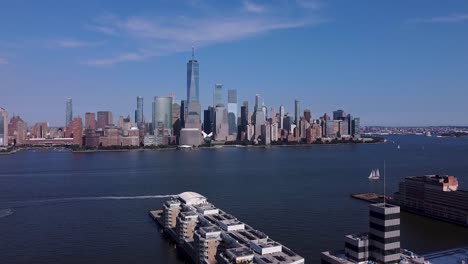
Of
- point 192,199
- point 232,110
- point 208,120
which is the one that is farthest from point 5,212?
point 232,110

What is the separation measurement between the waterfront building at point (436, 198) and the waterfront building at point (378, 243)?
6.74 m

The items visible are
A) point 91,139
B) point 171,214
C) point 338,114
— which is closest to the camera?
point 171,214

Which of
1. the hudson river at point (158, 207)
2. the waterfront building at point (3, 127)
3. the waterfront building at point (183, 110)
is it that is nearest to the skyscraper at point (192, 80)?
the waterfront building at point (183, 110)

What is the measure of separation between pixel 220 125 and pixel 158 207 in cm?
5520

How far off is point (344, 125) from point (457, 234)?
6508 centimetres

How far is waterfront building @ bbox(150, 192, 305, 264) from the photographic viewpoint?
8798mm

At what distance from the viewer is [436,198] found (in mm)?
15039

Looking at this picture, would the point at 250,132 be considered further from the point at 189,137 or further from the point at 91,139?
the point at 91,139

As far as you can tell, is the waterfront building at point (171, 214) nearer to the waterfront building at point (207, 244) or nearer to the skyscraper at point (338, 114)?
the waterfront building at point (207, 244)

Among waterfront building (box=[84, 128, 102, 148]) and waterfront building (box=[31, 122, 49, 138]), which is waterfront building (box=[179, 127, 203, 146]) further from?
waterfront building (box=[31, 122, 49, 138])

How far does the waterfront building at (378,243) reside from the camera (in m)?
8.24

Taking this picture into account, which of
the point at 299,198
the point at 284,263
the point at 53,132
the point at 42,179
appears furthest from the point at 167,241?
the point at 53,132

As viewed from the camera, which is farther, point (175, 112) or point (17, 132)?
point (175, 112)

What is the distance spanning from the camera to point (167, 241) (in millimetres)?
12906
